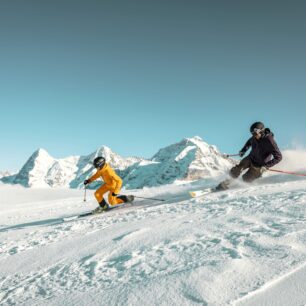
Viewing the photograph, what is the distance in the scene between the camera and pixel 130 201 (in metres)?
12.2

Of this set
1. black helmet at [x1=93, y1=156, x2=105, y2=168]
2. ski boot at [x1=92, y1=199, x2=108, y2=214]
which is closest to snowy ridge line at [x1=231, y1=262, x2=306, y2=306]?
ski boot at [x1=92, y1=199, x2=108, y2=214]

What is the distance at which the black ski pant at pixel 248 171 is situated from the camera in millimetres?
12461

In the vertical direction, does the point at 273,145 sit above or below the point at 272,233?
above

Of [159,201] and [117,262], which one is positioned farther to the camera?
[159,201]

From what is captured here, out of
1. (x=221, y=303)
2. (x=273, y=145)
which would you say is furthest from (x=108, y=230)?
(x=273, y=145)

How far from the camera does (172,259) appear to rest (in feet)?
15.7

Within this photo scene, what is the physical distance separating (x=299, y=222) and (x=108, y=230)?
13.6ft

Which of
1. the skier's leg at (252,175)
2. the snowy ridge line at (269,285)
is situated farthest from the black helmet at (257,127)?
the snowy ridge line at (269,285)

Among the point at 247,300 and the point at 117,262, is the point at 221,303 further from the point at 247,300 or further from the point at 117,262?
the point at 117,262

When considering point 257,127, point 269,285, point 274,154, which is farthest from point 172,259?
point 257,127

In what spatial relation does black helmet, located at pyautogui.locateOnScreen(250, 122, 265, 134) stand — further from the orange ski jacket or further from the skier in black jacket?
the orange ski jacket

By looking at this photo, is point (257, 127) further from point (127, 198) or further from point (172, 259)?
point (172, 259)

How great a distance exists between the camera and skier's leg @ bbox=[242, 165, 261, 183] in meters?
12.4

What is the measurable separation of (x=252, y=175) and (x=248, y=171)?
261mm
